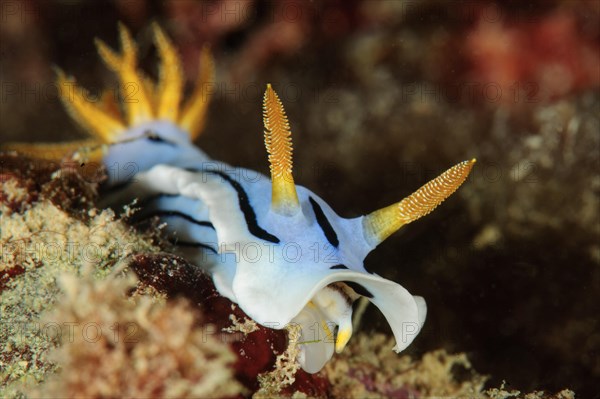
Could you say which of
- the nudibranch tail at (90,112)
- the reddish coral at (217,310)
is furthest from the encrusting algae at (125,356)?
the nudibranch tail at (90,112)

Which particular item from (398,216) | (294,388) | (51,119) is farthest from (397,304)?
(51,119)

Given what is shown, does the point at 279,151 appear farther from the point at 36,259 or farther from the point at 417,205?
the point at 36,259

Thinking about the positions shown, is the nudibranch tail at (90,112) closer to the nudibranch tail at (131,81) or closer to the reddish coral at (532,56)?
the nudibranch tail at (131,81)

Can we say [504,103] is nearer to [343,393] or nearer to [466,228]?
[466,228]

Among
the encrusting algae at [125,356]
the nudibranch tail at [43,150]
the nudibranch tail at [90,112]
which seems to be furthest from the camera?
the nudibranch tail at [90,112]

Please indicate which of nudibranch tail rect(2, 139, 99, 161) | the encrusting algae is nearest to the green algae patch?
the encrusting algae

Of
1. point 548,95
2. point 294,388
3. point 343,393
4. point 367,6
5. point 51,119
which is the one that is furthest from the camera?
point 51,119

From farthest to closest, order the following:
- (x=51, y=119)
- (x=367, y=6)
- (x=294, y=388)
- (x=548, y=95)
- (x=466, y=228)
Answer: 1. (x=51, y=119)
2. (x=367, y=6)
3. (x=548, y=95)
4. (x=466, y=228)
5. (x=294, y=388)
